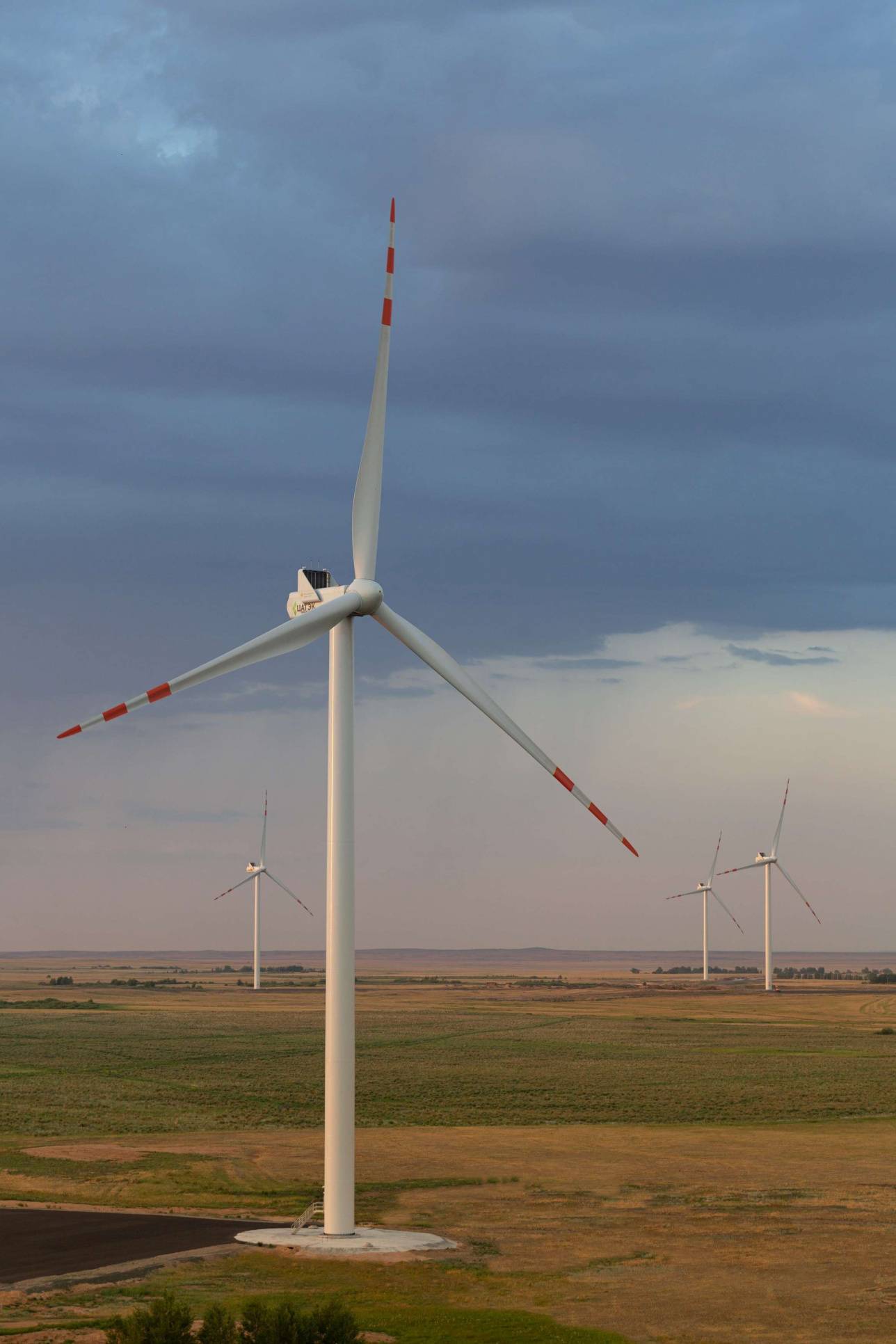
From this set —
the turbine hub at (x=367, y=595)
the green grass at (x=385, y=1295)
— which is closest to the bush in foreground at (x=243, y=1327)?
the green grass at (x=385, y=1295)

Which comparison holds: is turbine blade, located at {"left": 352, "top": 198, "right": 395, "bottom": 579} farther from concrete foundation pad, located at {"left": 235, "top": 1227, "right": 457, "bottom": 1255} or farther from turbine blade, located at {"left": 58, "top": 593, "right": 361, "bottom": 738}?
concrete foundation pad, located at {"left": 235, "top": 1227, "right": 457, "bottom": 1255}

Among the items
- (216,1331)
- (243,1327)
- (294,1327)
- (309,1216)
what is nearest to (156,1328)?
(216,1331)

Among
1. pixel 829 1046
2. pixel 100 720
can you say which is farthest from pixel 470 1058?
pixel 100 720

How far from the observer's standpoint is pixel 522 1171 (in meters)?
57.8

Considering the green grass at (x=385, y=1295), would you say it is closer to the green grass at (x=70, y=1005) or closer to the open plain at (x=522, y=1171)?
the open plain at (x=522, y=1171)

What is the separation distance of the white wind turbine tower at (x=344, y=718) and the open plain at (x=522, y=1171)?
3289mm

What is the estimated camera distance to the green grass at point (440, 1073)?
3056 inches

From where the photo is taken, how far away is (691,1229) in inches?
1813

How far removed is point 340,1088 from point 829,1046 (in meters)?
97.0

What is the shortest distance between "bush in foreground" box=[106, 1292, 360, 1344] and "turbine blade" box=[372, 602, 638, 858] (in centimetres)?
1713

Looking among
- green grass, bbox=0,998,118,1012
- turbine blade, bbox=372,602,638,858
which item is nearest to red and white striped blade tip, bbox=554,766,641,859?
turbine blade, bbox=372,602,638,858

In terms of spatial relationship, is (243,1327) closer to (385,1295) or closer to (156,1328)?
(156,1328)

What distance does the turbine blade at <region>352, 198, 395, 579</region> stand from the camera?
42.9m

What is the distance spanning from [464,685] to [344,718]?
4.95 meters
